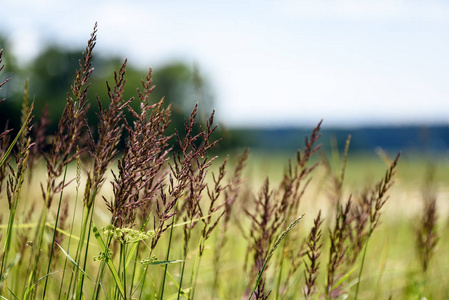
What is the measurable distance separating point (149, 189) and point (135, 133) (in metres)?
0.30

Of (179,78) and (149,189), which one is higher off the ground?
(179,78)

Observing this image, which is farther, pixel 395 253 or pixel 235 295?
pixel 395 253

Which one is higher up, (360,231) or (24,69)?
(24,69)

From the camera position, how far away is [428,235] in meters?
3.05

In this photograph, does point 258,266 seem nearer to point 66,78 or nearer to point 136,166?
point 136,166

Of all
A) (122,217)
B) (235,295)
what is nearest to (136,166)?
(122,217)

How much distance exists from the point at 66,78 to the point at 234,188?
53.6m

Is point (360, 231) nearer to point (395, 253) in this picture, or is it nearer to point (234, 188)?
point (234, 188)

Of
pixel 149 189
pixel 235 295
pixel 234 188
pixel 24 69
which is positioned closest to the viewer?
pixel 149 189

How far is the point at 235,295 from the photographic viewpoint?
3.74 m

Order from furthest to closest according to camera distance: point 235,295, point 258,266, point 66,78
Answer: point 66,78 → point 235,295 → point 258,266

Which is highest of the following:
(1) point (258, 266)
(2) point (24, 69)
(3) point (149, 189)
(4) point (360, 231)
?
(2) point (24, 69)

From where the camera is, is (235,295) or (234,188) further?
(235,295)

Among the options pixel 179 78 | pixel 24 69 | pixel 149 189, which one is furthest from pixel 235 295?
pixel 179 78
